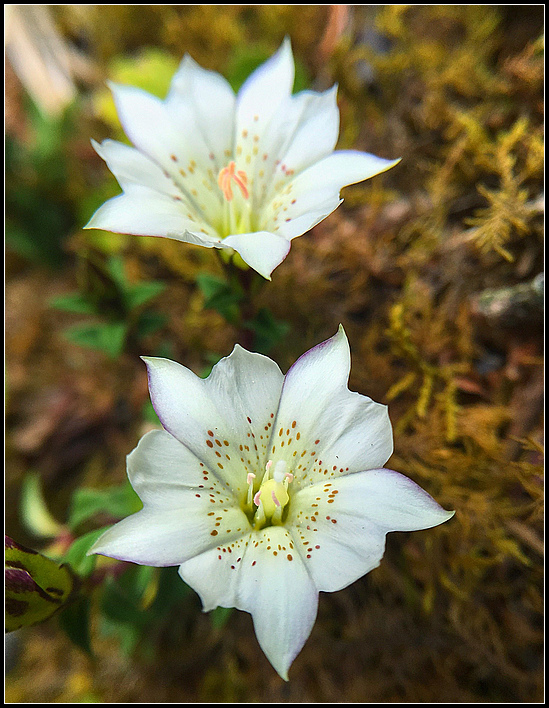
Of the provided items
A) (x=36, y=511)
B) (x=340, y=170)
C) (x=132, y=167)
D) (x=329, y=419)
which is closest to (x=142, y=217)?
(x=132, y=167)

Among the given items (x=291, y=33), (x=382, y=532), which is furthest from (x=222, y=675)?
(x=291, y=33)

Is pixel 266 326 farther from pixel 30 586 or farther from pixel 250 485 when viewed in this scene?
pixel 30 586

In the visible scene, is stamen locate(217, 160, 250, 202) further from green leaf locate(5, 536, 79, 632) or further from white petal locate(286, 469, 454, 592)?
A: green leaf locate(5, 536, 79, 632)

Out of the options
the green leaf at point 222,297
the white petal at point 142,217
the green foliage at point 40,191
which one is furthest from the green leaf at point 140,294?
the green foliage at point 40,191

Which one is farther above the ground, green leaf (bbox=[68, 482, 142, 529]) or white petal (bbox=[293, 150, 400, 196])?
white petal (bbox=[293, 150, 400, 196])

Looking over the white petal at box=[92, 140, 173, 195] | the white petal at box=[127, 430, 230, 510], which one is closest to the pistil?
the white petal at box=[92, 140, 173, 195]

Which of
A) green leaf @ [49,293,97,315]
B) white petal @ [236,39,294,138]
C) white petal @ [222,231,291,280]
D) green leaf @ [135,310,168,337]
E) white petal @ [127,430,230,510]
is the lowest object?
white petal @ [127,430,230,510]

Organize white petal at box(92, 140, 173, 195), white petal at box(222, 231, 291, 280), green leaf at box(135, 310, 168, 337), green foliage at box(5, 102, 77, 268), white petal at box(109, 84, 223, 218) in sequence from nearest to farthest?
white petal at box(222, 231, 291, 280), white petal at box(92, 140, 173, 195), white petal at box(109, 84, 223, 218), green leaf at box(135, 310, 168, 337), green foliage at box(5, 102, 77, 268)

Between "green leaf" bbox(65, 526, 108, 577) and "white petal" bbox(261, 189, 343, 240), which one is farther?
"green leaf" bbox(65, 526, 108, 577)
